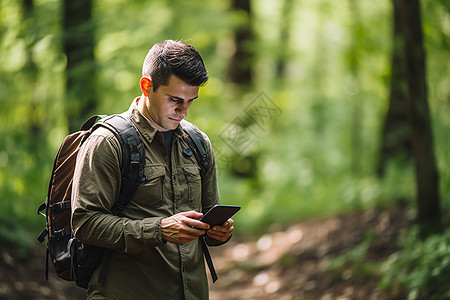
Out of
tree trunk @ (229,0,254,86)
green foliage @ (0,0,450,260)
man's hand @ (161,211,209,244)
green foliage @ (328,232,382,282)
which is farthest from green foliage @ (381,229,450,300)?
tree trunk @ (229,0,254,86)

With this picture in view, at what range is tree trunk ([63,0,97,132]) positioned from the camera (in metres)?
5.95

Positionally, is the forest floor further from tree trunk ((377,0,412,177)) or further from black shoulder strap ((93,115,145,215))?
black shoulder strap ((93,115,145,215))

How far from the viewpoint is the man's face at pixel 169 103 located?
7.95ft

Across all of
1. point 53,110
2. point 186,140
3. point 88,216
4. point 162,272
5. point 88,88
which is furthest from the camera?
point 53,110

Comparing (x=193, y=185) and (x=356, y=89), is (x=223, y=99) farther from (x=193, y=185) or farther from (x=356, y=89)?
(x=193, y=185)

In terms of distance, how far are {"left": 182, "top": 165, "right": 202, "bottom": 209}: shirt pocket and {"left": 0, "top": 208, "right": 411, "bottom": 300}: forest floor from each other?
10.5 ft

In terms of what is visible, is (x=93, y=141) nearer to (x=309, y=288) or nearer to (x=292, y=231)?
(x=309, y=288)

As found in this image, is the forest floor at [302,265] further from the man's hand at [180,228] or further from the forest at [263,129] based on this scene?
the man's hand at [180,228]

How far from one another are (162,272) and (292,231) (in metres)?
6.23

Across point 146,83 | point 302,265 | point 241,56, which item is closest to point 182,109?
point 146,83

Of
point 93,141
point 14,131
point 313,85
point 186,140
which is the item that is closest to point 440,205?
point 186,140

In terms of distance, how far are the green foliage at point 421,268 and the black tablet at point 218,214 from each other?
2.85 m

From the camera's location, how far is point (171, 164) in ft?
8.20

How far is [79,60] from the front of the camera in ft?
20.5
